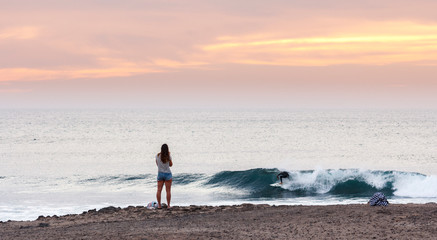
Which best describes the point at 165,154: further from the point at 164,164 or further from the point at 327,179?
the point at 327,179

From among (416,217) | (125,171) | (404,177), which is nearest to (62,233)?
(416,217)

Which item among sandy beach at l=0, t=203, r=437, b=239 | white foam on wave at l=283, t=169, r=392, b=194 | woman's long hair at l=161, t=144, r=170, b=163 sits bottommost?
Answer: sandy beach at l=0, t=203, r=437, b=239

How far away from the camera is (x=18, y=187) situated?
2431cm

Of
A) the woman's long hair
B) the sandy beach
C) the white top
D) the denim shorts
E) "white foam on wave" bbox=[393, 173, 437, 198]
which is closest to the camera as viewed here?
the sandy beach

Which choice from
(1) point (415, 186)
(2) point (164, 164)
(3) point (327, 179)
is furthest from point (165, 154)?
(1) point (415, 186)

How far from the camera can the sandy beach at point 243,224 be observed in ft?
33.2

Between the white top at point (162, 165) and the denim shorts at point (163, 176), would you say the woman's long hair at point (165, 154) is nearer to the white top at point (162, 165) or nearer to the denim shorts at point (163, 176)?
the white top at point (162, 165)

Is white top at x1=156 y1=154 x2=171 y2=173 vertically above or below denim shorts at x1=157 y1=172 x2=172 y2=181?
above

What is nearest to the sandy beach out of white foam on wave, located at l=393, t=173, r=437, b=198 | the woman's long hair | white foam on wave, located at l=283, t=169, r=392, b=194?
the woman's long hair

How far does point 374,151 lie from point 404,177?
22.8 metres

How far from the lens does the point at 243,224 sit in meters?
11.5

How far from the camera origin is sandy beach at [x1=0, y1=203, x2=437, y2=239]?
10.1 m

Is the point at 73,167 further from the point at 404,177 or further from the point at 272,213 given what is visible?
the point at 272,213

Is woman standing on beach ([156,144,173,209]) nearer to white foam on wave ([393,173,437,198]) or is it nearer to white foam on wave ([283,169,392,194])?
white foam on wave ([283,169,392,194])
